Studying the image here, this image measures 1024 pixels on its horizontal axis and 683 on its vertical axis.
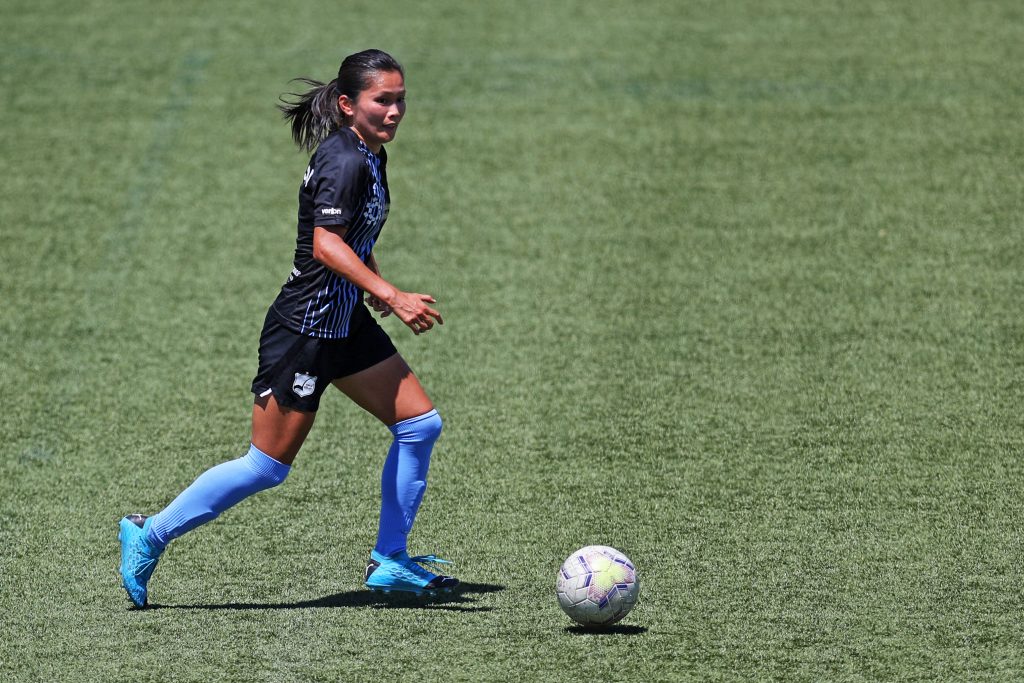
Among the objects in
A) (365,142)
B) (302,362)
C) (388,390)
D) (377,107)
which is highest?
(377,107)

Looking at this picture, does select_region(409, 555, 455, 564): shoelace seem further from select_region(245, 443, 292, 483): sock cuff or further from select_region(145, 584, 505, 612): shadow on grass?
select_region(245, 443, 292, 483): sock cuff

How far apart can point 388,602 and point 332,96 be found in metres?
1.92

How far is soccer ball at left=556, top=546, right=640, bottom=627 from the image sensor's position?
4746 millimetres

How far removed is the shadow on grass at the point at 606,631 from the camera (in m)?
4.82

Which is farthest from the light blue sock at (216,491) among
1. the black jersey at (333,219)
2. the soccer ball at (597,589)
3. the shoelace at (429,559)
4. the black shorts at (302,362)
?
the soccer ball at (597,589)

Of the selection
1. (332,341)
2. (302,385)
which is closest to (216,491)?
(302,385)

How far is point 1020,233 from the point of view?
8.59m

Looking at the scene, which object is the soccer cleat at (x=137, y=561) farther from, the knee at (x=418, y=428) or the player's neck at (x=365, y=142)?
the player's neck at (x=365, y=142)

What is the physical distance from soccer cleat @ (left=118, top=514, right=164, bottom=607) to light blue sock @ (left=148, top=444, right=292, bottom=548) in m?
0.04

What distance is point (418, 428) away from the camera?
207 inches

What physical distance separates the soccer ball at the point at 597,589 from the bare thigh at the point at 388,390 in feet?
2.90

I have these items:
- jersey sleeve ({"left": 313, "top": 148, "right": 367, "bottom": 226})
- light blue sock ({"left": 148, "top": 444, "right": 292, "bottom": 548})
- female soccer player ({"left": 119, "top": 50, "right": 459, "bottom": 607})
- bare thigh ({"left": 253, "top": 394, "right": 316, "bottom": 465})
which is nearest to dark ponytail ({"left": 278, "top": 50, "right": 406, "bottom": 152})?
female soccer player ({"left": 119, "top": 50, "right": 459, "bottom": 607})

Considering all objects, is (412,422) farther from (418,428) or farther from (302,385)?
(302,385)

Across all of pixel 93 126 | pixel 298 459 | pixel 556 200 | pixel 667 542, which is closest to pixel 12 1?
pixel 93 126
